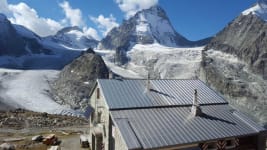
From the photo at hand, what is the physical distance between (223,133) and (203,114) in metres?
2.60

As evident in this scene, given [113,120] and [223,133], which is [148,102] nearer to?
[113,120]

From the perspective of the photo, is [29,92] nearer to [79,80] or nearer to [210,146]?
[79,80]

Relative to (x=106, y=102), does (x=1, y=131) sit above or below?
below

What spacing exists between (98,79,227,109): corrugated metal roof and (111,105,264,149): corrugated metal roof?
A: 0.81 metres

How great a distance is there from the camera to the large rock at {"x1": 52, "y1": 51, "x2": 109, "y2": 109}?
151750 mm

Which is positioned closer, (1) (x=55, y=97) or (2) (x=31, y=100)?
(2) (x=31, y=100)

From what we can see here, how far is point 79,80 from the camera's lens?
173250 millimetres

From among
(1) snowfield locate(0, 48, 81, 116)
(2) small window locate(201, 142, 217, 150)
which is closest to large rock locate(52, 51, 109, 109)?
(1) snowfield locate(0, 48, 81, 116)

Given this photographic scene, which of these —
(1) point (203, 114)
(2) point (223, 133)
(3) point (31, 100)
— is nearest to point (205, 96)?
(1) point (203, 114)

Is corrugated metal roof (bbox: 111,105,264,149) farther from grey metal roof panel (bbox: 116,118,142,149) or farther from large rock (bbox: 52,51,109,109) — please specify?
large rock (bbox: 52,51,109,109)

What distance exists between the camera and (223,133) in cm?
2452

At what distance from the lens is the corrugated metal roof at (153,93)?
25.6m

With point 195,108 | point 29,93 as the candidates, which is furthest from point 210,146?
point 29,93

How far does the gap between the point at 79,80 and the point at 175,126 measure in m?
153
